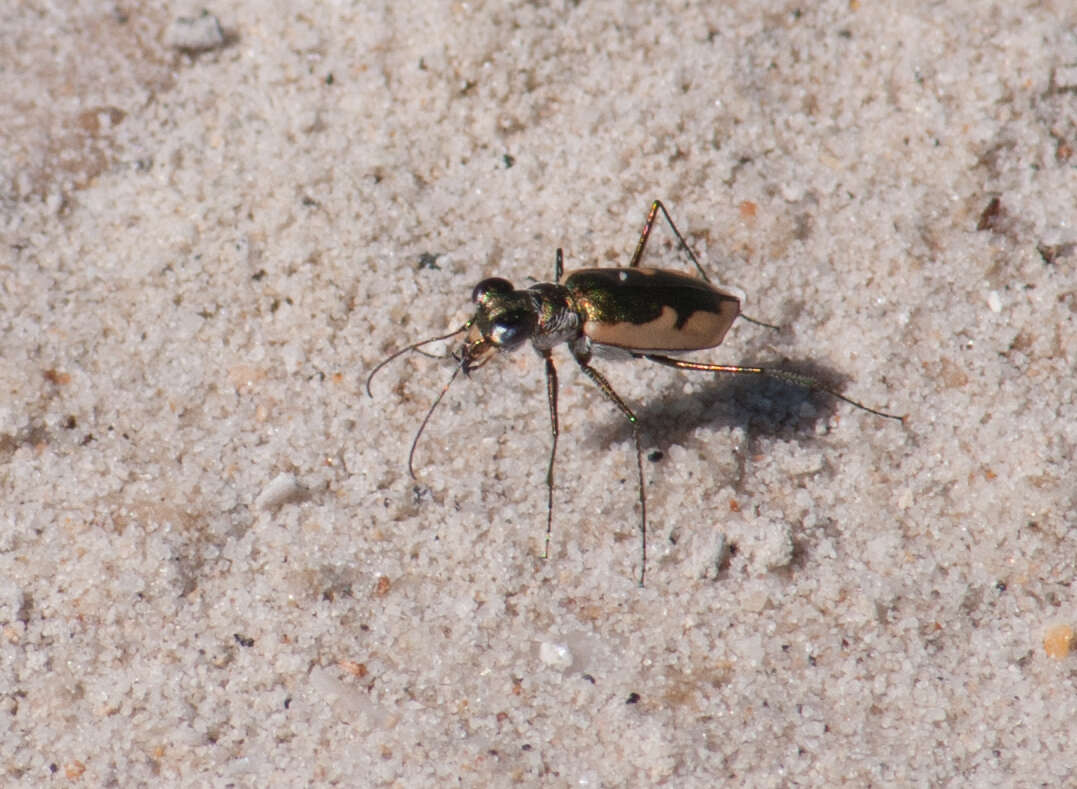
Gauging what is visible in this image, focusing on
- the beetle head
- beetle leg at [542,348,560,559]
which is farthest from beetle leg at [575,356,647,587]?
the beetle head

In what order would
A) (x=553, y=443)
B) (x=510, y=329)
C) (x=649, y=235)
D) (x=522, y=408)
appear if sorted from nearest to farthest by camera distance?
(x=510, y=329) → (x=553, y=443) → (x=522, y=408) → (x=649, y=235)

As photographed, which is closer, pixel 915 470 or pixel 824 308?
pixel 915 470

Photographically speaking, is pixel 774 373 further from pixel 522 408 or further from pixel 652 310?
pixel 522 408

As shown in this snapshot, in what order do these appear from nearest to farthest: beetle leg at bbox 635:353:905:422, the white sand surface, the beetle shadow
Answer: the white sand surface, beetle leg at bbox 635:353:905:422, the beetle shadow

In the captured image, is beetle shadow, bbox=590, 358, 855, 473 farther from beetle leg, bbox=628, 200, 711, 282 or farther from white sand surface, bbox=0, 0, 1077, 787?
beetle leg, bbox=628, 200, 711, 282

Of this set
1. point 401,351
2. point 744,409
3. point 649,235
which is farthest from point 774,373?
point 401,351

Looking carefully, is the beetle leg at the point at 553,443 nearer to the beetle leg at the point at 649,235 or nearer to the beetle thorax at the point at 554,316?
the beetle thorax at the point at 554,316

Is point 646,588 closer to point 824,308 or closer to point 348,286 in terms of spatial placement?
point 824,308

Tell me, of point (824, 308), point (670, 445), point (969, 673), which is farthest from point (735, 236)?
point (969, 673)
